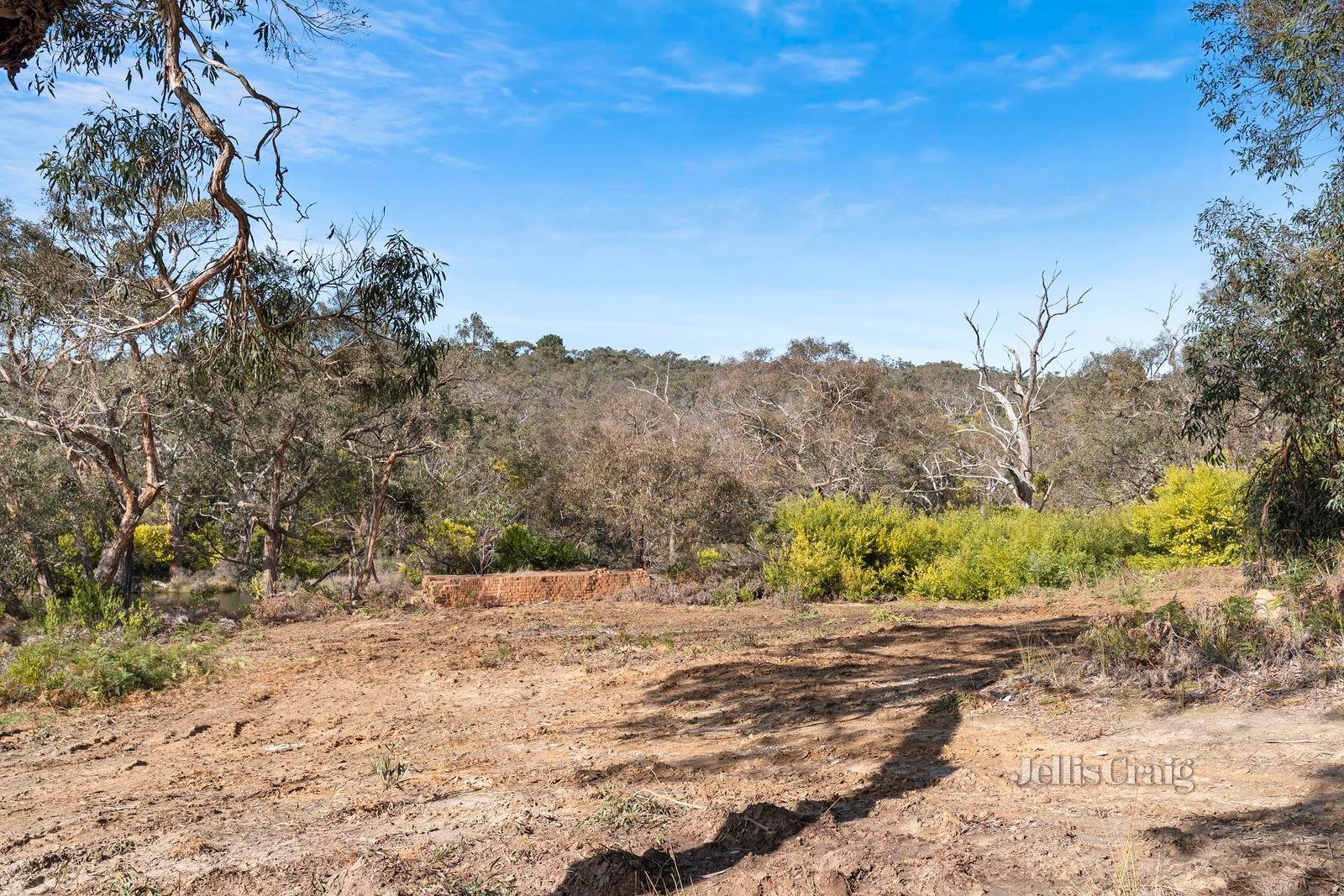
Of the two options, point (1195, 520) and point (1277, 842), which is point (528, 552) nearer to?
point (1195, 520)

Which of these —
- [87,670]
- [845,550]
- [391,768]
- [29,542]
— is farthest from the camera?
[845,550]

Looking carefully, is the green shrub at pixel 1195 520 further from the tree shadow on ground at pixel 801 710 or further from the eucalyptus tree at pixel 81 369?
the eucalyptus tree at pixel 81 369

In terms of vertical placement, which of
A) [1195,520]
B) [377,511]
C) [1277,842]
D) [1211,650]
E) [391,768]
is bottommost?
[391,768]

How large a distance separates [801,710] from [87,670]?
22.1 ft

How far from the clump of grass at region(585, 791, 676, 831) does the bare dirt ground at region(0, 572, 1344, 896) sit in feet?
0.06

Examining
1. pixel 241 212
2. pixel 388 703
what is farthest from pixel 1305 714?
pixel 241 212

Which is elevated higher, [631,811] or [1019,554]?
[1019,554]

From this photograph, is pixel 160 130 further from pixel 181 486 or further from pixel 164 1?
pixel 181 486

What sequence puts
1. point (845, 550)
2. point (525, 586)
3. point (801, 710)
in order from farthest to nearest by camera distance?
point (525, 586) < point (845, 550) < point (801, 710)

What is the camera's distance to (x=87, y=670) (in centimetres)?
877

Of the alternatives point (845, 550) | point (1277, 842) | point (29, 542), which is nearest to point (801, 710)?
point (1277, 842)

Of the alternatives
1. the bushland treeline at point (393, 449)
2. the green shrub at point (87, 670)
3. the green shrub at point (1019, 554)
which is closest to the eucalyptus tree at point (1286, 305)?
the bushland treeline at point (393, 449)

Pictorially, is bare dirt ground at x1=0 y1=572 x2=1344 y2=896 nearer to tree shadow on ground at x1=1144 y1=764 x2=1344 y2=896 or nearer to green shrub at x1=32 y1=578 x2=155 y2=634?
tree shadow on ground at x1=1144 y1=764 x2=1344 y2=896

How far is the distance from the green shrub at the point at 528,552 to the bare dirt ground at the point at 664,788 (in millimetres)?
10349
